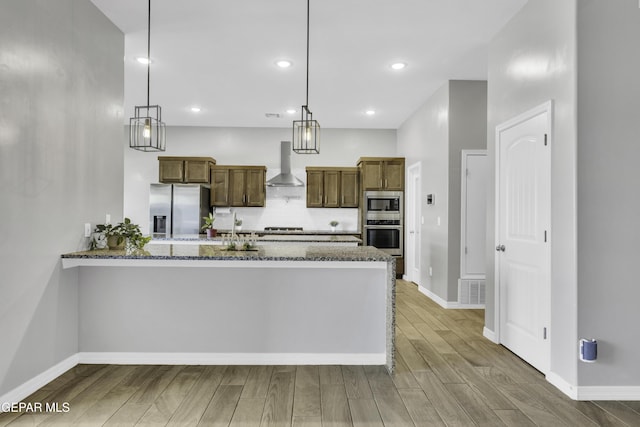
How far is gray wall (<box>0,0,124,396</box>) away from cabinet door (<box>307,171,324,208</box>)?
14.5ft

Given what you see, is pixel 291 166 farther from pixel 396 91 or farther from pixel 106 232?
pixel 106 232

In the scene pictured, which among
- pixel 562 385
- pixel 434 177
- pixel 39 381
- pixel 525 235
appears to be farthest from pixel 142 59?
pixel 562 385

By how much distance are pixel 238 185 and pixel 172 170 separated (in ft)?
3.82

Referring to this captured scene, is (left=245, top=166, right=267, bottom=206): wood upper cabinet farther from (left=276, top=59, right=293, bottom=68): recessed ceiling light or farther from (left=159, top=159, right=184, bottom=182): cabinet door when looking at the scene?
(left=276, top=59, right=293, bottom=68): recessed ceiling light

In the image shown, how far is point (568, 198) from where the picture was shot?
2646 millimetres

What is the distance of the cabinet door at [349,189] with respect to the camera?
7566 millimetres

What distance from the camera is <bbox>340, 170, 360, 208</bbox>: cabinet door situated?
24.8 ft

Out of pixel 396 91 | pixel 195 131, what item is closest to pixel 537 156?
pixel 396 91

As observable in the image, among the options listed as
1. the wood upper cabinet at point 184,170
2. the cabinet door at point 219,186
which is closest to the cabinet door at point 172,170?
the wood upper cabinet at point 184,170

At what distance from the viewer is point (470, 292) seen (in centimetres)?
508

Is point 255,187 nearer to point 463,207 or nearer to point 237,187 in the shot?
point 237,187

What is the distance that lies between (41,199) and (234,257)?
1.30 metres

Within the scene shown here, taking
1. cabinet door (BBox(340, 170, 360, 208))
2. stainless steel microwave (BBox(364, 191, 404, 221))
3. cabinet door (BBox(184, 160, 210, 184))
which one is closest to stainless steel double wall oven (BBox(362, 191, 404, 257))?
stainless steel microwave (BBox(364, 191, 404, 221))

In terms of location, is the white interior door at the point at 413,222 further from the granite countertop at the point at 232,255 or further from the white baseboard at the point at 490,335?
the granite countertop at the point at 232,255
